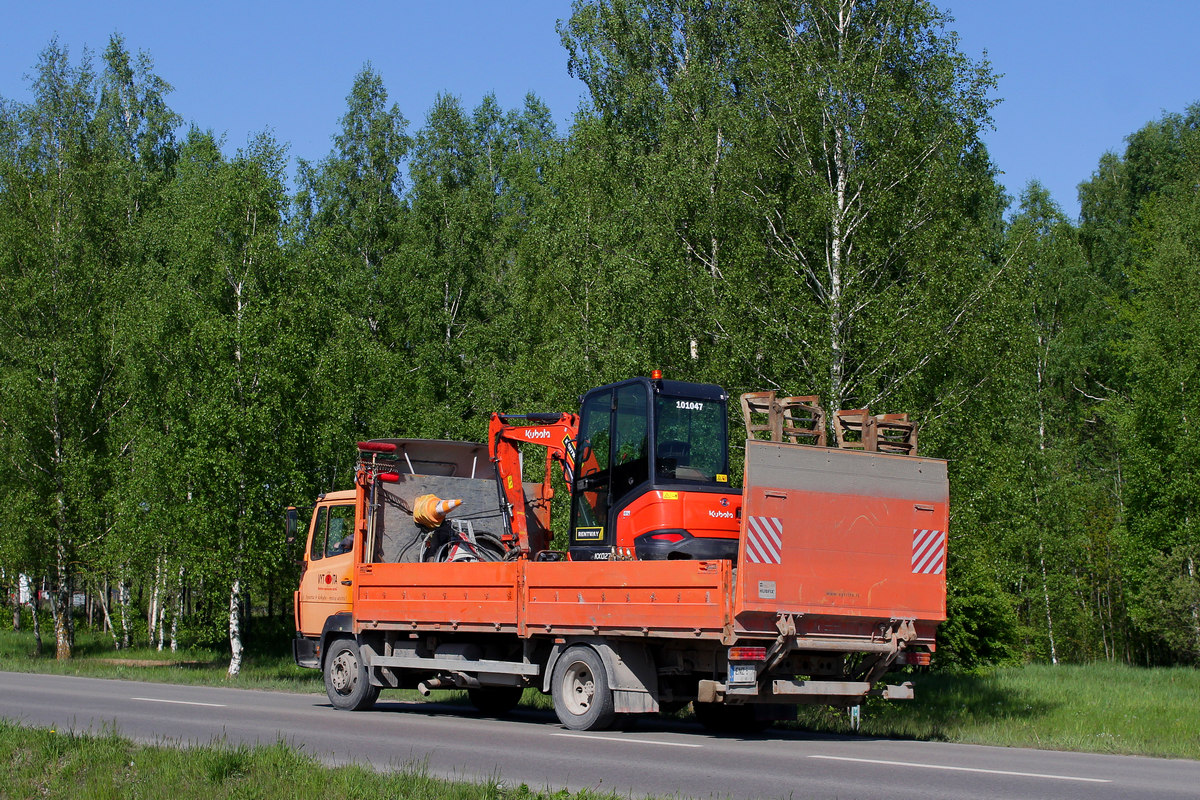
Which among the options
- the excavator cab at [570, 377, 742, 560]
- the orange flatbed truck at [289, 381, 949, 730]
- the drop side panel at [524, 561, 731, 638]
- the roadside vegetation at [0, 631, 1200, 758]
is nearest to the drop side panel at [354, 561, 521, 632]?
the orange flatbed truck at [289, 381, 949, 730]

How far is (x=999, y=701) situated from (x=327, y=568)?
11.1m

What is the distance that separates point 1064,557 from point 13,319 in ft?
110

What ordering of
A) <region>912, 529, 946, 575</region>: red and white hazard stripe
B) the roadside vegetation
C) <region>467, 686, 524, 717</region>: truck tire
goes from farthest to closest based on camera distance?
<region>467, 686, 524, 717</region>: truck tire < the roadside vegetation < <region>912, 529, 946, 575</region>: red and white hazard stripe

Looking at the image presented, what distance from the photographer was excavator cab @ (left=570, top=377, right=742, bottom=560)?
43.2 ft

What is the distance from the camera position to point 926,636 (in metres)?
12.6

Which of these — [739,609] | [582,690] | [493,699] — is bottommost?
[493,699]

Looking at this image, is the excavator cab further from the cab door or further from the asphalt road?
the cab door

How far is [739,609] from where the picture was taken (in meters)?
11.3

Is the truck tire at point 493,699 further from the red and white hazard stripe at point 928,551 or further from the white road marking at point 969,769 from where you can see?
the white road marking at point 969,769

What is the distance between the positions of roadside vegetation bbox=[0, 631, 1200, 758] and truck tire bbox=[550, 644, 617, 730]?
1.94 meters

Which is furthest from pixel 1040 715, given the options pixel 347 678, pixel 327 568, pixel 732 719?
pixel 327 568

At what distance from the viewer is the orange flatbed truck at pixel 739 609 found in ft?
37.7

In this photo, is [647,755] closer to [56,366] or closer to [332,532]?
[332,532]

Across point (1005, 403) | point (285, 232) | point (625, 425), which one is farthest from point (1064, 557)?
point (625, 425)
